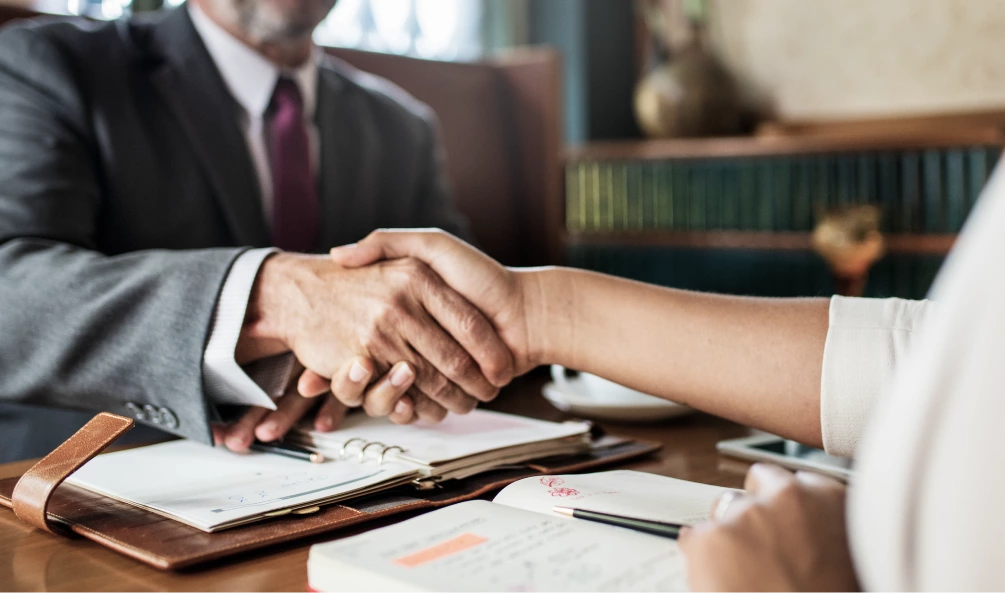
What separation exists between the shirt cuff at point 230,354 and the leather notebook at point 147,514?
203mm

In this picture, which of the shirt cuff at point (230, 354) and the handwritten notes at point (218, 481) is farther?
the shirt cuff at point (230, 354)

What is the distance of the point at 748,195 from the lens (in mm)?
2662

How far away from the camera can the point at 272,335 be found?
971 millimetres

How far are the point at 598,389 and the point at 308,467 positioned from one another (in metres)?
0.41

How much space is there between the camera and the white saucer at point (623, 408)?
3.36 ft

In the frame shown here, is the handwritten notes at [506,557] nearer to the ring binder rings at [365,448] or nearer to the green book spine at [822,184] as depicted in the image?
the ring binder rings at [365,448]

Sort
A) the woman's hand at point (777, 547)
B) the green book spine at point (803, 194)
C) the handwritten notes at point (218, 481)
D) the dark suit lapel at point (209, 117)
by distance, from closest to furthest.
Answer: the woman's hand at point (777, 547)
the handwritten notes at point (218, 481)
the dark suit lapel at point (209, 117)
the green book spine at point (803, 194)

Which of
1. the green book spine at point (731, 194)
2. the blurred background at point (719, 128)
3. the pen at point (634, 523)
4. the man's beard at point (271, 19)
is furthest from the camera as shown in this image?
the green book spine at point (731, 194)

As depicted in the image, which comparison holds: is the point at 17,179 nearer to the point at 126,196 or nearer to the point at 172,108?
the point at 126,196

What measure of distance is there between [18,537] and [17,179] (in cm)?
70

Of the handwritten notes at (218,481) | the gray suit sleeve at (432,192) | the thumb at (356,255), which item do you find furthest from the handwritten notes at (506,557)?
the gray suit sleeve at (432,192)

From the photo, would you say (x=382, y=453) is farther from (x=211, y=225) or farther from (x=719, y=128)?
(x=719, y=128)

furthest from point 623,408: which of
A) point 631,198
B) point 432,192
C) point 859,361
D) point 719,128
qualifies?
point 719,128

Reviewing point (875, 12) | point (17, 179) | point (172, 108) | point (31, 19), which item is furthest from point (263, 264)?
point (875, 12)
